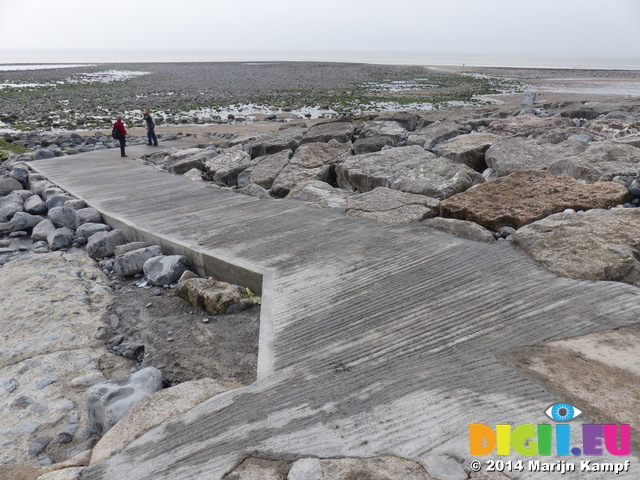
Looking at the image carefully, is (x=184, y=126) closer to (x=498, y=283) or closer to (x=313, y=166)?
(x=313, y=166)

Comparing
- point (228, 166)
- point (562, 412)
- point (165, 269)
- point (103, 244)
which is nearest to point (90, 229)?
point (103, 244)

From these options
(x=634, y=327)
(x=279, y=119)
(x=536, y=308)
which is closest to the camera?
(x=634, y=327)

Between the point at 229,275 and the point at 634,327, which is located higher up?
the point at 634,327

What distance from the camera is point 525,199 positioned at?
6234 mm

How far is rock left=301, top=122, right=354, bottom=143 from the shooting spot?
1244cm

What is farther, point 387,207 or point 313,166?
point 313,166

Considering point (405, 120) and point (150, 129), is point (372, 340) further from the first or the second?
point (150, 129)

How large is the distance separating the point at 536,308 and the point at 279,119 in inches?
844

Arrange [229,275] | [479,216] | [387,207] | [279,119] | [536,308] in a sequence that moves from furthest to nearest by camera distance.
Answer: [279,119] < [387,207] < [479,216] < [229,275] < [536,308]

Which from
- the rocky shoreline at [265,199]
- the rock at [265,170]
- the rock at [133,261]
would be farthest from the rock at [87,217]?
the rock at [265,170]

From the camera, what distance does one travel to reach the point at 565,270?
4.33m

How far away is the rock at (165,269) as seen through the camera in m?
6.01

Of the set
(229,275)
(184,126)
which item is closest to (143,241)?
(229,275)

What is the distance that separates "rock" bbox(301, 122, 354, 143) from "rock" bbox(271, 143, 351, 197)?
4.32ft
